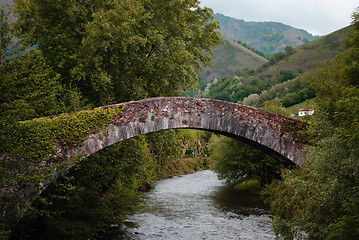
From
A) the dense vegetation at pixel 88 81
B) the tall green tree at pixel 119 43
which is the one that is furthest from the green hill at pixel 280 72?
the dense vegetation at pixel 88 81

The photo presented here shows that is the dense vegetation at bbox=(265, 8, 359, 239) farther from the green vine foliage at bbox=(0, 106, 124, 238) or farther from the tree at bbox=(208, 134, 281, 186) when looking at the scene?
the tree at bbox=(208, 134, 281, 186)

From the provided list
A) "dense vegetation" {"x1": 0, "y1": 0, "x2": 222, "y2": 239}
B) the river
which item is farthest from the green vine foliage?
the river

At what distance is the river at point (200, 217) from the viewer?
16781 millimetres

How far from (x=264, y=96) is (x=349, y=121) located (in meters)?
90.4

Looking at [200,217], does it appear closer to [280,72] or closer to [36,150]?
[36,150]

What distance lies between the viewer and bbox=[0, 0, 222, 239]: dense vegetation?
11.6m

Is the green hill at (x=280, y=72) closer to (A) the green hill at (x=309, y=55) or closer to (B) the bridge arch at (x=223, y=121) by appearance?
(A) the green hill at (x=309, y=55)

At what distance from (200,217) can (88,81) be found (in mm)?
9915

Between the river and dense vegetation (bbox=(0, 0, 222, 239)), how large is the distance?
1.92 metres

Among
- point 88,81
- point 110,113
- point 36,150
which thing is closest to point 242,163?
point 88,81

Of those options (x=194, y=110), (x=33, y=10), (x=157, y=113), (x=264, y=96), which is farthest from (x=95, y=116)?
(x=264, y=96)

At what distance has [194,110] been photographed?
14516 mm

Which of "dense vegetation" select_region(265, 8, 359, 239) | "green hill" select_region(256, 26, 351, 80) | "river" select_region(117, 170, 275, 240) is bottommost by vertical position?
"river" select_region(117, 170, 275, 240)

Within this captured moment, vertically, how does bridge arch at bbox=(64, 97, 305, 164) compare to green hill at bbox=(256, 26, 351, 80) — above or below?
below
